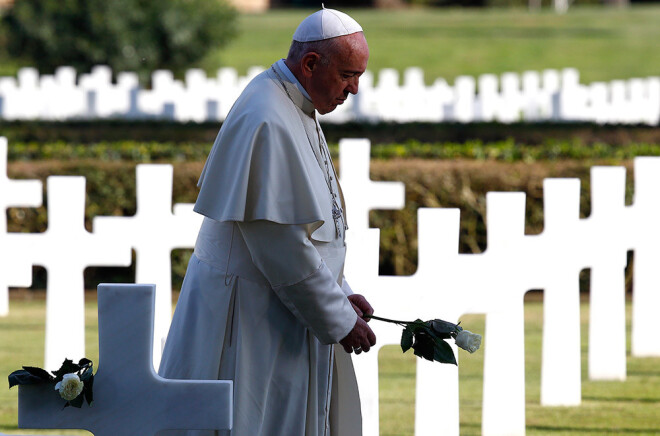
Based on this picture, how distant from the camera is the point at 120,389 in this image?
256cm

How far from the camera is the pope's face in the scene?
3.04m

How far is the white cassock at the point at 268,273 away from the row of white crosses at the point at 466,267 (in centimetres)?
127

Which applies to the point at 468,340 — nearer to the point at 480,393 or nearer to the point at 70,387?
the point at 70,387

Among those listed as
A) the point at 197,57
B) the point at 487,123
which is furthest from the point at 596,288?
the point at 197,57

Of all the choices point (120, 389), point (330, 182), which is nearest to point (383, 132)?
point (330, 182)

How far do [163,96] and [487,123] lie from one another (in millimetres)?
6263

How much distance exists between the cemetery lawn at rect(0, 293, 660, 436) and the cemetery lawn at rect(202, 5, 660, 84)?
1809cm

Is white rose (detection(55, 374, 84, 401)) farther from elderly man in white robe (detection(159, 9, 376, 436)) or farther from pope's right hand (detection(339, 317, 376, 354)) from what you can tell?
pope's right hand (detection(339, 317, 376, 354))

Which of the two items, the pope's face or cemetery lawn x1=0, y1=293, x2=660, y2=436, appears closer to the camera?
the pope's face

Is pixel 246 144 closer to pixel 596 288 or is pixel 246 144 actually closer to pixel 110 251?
pixel 110 251

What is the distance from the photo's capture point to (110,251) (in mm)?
5453

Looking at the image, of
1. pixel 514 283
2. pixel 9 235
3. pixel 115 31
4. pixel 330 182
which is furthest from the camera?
pixel 115 31

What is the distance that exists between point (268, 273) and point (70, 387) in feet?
2.20

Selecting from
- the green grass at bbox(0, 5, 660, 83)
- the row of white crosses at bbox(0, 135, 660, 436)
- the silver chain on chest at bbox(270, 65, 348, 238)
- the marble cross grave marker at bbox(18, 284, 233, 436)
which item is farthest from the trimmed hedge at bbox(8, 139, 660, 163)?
the green grass at bbox(0, 5, 660, 83)
